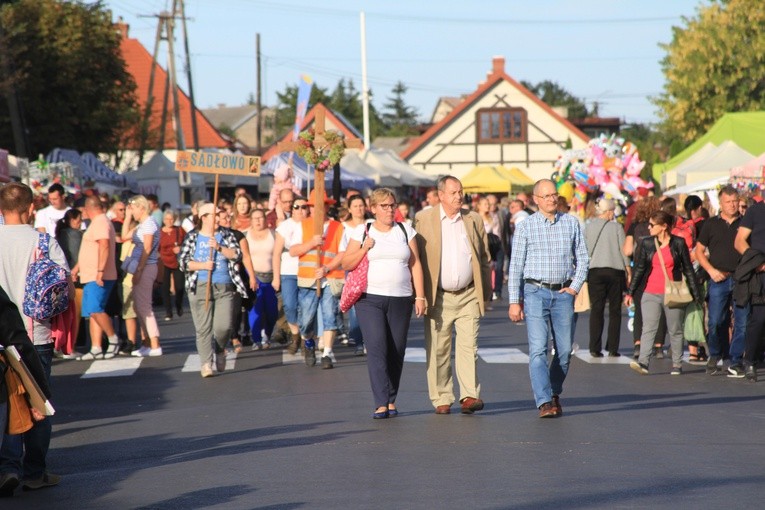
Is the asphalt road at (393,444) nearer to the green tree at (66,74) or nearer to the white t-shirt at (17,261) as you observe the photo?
the white t-shirt at (17,261)

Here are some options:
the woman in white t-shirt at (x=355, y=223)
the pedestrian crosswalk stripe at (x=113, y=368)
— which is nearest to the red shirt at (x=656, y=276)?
the woman in white t-shirt at (x=355, y=223)

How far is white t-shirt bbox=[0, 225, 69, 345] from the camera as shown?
858 centimetres

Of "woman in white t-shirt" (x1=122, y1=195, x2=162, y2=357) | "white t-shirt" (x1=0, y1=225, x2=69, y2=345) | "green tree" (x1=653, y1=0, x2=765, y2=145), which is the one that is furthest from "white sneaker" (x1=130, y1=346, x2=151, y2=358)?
"green tree" (x1=653, y1=0, x2=765, y2=145)

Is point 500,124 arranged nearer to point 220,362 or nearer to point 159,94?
point 159,94

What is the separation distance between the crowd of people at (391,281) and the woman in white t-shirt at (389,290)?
0.01m

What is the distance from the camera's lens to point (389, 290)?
11258 millimetres

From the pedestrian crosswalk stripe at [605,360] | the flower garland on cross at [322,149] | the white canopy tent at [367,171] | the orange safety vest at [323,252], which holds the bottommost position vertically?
the pedestrian crosswalk stripe at [605,360]

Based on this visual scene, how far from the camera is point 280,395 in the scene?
12.9 metres

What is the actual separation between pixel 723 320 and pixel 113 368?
6.80 metres

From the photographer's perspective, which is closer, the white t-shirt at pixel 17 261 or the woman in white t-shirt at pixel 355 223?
the white t-shirt at pixel 17 261

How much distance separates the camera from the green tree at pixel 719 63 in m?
49.8

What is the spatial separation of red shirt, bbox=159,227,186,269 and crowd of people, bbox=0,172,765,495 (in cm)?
5

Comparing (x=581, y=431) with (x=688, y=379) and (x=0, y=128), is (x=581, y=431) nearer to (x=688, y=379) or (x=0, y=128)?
(x=688, y=379)

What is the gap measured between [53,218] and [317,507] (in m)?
12.9
